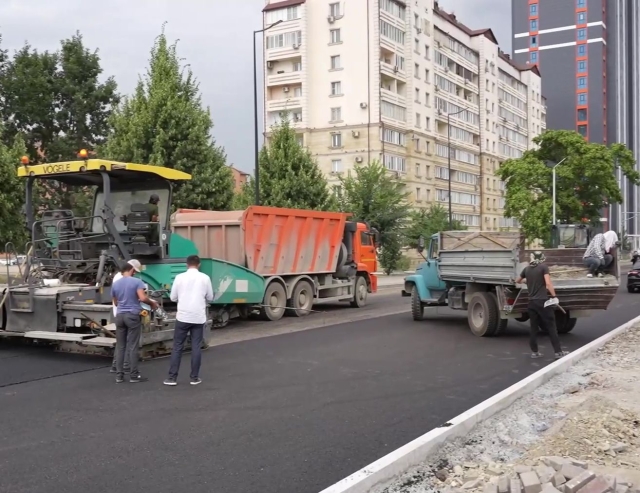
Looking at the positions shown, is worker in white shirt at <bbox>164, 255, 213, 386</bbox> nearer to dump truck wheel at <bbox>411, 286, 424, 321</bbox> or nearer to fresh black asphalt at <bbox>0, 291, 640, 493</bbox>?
fresh black asphalt at <bbox>0, 291, 640, 493</bbox>

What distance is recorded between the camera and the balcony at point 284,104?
5825 cm

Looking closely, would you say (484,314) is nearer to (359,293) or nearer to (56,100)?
(359,293)

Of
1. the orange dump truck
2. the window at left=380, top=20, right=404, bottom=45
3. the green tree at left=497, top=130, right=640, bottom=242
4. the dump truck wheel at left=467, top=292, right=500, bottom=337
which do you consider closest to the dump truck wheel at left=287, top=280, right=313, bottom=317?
the orange dump truck

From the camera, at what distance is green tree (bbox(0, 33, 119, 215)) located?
3462 cm

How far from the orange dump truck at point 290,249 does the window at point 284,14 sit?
138 feet

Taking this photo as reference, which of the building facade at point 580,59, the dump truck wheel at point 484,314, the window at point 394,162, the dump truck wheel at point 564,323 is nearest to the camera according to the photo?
the dump truck wheel at point 484,314

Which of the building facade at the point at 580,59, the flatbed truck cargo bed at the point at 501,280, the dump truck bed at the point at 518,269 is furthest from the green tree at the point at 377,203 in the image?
the building facade at the point at 580,59

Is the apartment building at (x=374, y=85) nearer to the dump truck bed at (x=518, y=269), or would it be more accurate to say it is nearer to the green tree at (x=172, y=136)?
the green tree at (x=172, y=136)

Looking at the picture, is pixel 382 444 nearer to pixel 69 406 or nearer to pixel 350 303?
pixel 69 406

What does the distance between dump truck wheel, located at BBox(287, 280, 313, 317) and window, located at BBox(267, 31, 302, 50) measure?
44.0 meters

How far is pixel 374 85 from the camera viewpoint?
56281 mm

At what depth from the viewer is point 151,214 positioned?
1206 cm

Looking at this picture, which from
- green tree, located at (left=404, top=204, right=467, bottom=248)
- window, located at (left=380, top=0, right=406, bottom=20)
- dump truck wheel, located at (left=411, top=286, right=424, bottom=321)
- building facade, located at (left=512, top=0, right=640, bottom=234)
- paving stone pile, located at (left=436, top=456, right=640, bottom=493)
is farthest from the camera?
building facade, located at (left=512, top=0, right=640, bottom=234)

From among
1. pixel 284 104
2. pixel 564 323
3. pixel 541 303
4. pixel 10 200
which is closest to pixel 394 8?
pixel 284 104
